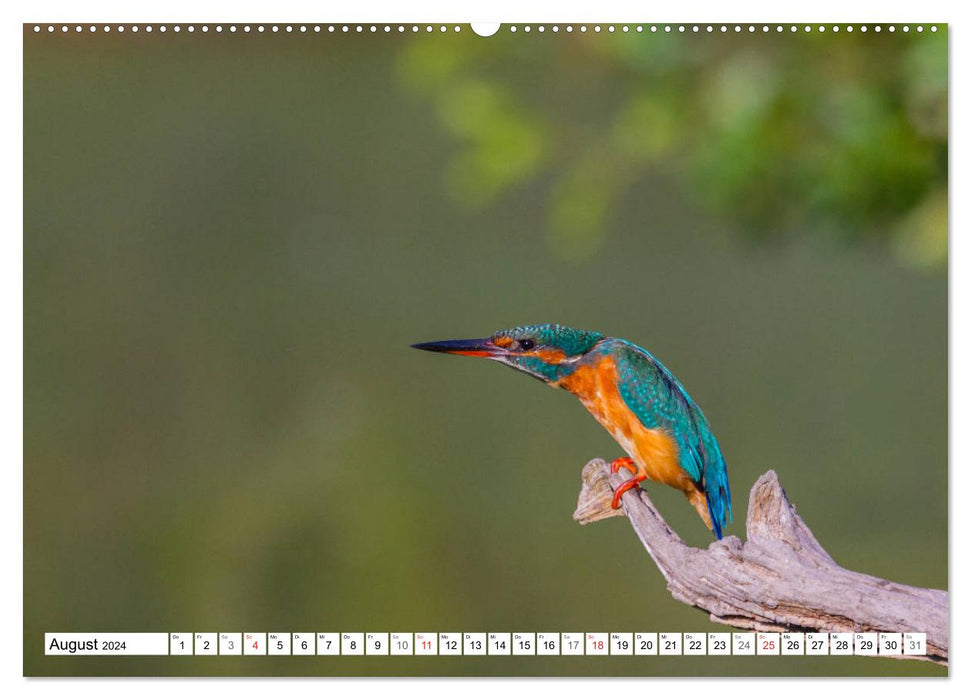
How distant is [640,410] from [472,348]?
283 mm

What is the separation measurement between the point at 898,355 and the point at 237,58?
116 centimetres

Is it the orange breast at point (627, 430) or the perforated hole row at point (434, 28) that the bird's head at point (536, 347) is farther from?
the perforated hole row at point (434, 28)

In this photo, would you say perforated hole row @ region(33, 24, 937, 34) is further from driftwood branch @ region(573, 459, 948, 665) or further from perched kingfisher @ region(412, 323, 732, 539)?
driftwood branch @ region(573, 459, 948, 665)

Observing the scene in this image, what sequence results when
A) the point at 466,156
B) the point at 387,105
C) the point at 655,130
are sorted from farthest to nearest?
the point at 387,105
the point at 466,156
the point at 655,130

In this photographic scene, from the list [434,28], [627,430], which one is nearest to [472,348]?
[627,430]

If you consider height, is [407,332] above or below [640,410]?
above

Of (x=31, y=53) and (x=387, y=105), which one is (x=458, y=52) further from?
(x=31, y=53)

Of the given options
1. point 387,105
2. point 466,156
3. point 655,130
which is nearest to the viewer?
point 655,130

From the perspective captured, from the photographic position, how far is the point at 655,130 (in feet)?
5.57

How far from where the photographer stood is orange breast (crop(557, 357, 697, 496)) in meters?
1.84

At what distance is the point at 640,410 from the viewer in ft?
6.04

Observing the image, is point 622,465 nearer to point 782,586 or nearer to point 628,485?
point 628,485

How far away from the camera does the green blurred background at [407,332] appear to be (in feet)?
6.02

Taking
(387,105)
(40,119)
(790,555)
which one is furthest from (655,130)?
(40,119)
